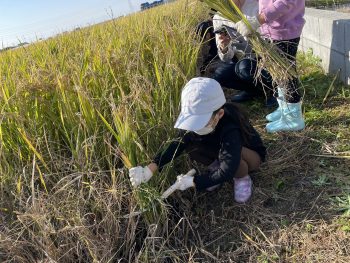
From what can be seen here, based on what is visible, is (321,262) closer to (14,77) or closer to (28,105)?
(28,105)

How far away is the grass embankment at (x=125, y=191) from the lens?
139 cm

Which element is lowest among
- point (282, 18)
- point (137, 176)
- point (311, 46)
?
point (311, 46)

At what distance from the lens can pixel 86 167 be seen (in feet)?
4.92

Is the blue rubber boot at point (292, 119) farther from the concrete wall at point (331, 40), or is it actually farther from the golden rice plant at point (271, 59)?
the concrete wall at point (331, 40)

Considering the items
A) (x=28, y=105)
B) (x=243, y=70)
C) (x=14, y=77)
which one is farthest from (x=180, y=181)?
(x=243, y=70)

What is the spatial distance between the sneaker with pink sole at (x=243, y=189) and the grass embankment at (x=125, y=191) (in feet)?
0.11

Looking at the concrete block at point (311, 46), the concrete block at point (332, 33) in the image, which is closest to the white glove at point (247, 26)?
the concrete block at point (332, 33)

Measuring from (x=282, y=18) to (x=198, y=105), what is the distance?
103cm

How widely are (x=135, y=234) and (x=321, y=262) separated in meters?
0.71

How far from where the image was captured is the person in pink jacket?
204 cm

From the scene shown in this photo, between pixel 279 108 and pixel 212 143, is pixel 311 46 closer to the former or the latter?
pixel 279 108

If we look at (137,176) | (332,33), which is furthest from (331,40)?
(137,176)

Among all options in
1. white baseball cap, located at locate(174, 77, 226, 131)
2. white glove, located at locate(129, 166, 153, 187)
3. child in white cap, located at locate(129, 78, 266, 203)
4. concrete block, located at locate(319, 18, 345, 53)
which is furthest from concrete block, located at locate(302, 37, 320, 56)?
white glove, located at locate(129, 166, 153, 187)

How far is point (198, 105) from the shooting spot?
4.80 ft
